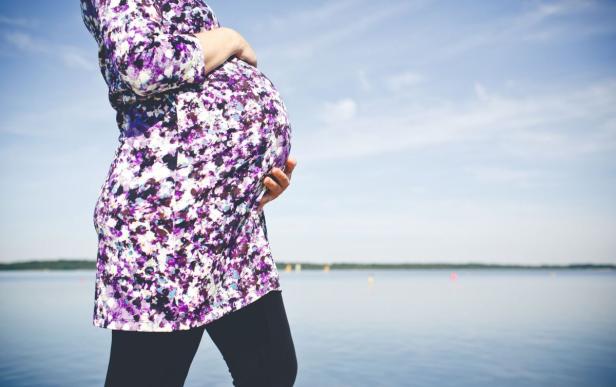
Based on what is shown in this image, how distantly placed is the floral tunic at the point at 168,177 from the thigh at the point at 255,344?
72 millimetres

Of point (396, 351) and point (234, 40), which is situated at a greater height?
point (234, 40)

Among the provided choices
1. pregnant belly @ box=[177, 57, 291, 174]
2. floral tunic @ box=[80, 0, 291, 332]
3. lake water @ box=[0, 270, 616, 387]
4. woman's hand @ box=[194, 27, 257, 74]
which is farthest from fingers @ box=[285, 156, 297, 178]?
lake water @ box=[0, 270, 616, 387]

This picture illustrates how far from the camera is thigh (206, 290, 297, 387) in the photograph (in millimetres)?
1395

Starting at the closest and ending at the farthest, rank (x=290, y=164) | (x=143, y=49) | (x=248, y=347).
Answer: (x=143, y=49), (x=248, y=347), (x=290, y=164)

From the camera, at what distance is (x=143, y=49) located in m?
1.15

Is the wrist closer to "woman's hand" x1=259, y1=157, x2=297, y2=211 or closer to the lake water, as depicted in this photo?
"woman's hand" x1=259, y1=157, x2=297, y2=211

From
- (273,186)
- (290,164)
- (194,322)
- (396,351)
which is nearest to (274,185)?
(273,186)

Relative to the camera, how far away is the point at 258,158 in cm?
138

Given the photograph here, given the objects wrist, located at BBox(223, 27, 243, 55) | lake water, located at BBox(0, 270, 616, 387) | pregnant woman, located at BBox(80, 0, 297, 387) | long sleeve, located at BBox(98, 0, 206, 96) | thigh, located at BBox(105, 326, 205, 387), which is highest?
wrist, located at BBox(223, 27, 243, 55)

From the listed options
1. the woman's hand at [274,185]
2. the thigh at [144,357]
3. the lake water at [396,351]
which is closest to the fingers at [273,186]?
the woman's hand at [274,185]

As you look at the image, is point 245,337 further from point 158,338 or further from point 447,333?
point 447,333

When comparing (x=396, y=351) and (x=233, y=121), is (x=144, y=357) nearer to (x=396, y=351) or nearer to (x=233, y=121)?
(x=233, y=121)

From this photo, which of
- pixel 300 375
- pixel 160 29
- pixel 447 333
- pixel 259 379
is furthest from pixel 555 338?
pixel 160 29

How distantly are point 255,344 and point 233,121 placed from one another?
0.66 metres
